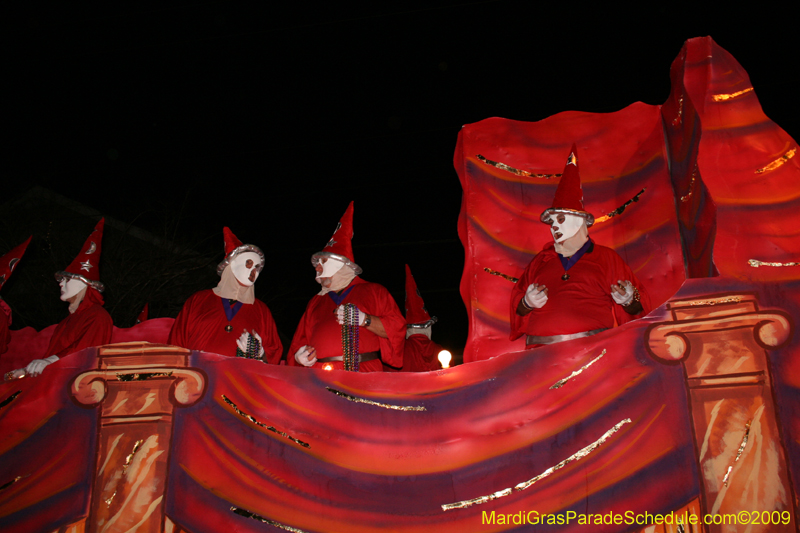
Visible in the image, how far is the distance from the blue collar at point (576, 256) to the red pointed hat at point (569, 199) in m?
0.13

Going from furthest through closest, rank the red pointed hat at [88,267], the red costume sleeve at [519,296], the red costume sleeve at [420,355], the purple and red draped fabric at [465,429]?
the red costume sleeve at [420,355], the red pointed hat at [88,267], the red costume sleeve at [519,296], the purple and red draped fabric at [465,429]

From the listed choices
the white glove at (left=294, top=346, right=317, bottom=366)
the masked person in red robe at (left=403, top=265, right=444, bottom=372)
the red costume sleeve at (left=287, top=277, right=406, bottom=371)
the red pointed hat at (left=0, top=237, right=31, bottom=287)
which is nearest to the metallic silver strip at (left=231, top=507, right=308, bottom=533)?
the white glove at (left=294, top=346, right=317, bottom=366)

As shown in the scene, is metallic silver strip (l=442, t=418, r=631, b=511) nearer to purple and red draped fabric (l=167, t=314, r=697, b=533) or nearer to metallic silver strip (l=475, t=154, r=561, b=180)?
purple and red draped fabric (l=167, t=314, r=697, b=533)

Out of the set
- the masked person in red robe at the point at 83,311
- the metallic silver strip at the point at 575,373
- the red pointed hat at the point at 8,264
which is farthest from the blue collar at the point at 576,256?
the red pointed hat at the point at 8,264

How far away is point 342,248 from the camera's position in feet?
12.5

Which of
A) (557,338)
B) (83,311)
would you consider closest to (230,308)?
(83,311)

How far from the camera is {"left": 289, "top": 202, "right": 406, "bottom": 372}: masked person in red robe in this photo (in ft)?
11.4

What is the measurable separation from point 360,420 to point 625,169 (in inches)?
96.1

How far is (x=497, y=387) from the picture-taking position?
7.49 ft

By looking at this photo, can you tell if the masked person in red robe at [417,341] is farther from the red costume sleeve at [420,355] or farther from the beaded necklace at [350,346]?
the beaded necklace at [350,346]

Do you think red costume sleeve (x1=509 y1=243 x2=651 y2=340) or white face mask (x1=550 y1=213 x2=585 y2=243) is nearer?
red costume sleeve (x1=509 y1=243 x2=651 y2=340)

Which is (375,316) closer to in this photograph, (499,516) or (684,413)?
(499,516)

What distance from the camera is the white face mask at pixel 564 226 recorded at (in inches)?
126

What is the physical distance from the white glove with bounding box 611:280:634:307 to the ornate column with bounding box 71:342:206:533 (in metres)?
1.85
